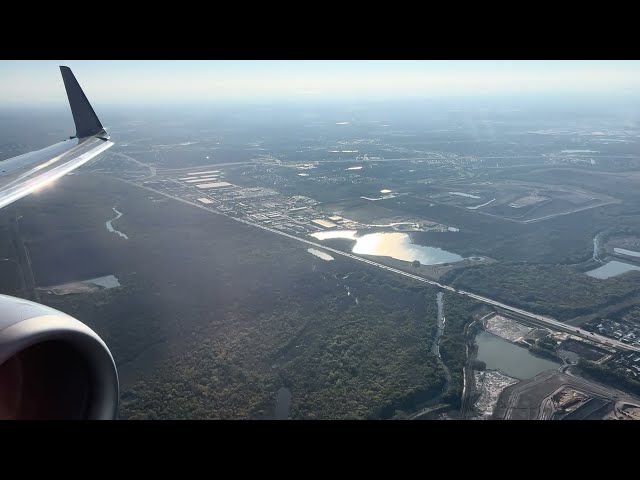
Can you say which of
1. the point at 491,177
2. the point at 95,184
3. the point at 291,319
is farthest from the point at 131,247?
the point at 491,177

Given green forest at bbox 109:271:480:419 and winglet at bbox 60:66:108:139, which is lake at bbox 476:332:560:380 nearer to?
green forest at bbox 109:271:480:419

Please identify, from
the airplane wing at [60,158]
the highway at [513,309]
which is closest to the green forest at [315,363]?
the highway at [513,309]

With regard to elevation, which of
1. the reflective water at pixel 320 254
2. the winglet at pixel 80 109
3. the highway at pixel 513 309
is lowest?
the highway at pixel 513 309

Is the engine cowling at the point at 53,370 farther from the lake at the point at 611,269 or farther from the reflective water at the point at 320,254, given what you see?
the lake at the point at 611,269

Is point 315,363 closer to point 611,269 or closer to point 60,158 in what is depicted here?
point 60,158
